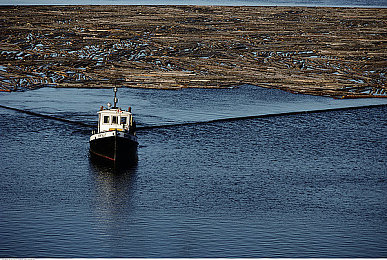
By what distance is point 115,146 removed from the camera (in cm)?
4700

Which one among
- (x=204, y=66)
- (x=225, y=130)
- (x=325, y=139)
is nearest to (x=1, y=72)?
(x=204, y=66)

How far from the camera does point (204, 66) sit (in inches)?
3219

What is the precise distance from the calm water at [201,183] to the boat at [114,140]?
3.88ft

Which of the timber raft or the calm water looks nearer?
the calm water

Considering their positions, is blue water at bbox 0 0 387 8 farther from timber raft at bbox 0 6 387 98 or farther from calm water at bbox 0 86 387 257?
calm water at bbox 0 86 387 257

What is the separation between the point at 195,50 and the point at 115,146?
147ft

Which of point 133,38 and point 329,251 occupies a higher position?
point 133,38

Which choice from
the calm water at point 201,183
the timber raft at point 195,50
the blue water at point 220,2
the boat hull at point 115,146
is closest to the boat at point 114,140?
the boat hull at point 115,146

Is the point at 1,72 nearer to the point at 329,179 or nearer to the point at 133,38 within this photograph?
the point at 133,38

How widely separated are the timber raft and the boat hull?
25505 millimetres

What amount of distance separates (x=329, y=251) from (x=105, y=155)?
66.3 ft

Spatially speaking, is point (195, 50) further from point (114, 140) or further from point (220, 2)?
point (220, 2)

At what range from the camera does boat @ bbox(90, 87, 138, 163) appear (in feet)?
154

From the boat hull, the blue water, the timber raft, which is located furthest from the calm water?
the blue water
